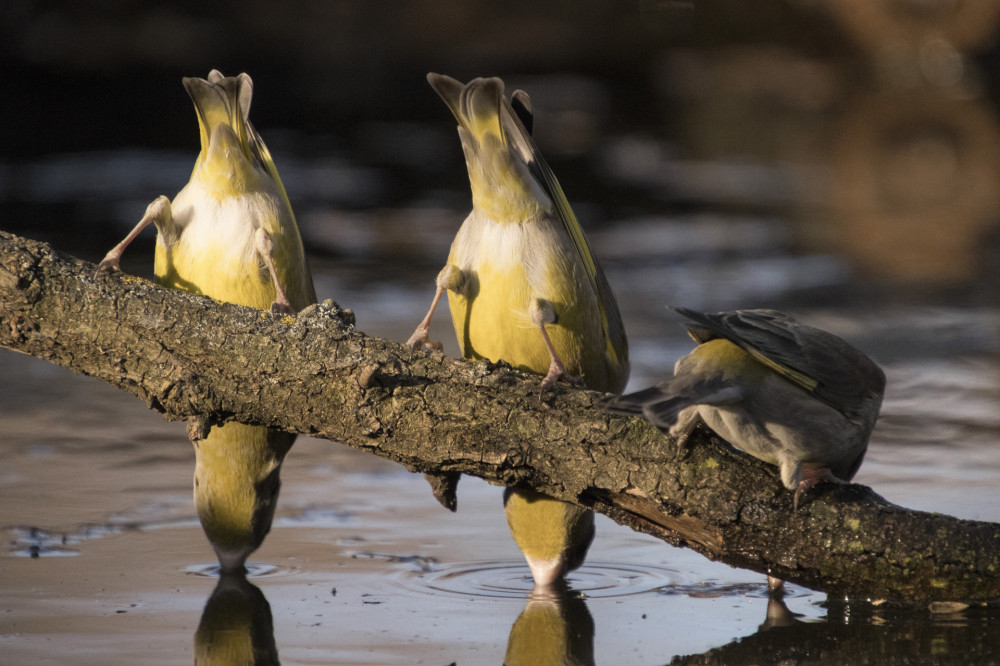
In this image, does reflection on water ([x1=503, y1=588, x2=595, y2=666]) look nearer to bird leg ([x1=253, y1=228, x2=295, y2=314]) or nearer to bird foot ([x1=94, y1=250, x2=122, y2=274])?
bird leg ([x1=253, y1=228, x2=295, y2=314])

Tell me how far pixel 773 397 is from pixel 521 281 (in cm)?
106

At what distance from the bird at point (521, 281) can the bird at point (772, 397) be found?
0.59m

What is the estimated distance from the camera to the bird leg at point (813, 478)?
421 cm

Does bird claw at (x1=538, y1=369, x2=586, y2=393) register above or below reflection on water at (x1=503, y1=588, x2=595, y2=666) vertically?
above

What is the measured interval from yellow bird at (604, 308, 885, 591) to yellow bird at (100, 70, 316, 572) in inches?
63.1

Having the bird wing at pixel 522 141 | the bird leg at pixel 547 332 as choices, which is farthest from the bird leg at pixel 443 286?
the bird wing at pixel 522 141

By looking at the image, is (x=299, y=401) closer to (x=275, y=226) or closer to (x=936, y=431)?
(x=275, y=226)

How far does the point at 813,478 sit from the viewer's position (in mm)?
4262

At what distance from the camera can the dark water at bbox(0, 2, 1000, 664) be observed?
4.49m

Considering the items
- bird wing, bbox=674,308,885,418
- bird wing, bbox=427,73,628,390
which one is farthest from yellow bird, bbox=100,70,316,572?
bird wing, bbox=674,308,885,418

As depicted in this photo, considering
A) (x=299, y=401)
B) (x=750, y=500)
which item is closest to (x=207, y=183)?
(x=299, y=401)

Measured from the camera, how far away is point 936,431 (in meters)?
6.85

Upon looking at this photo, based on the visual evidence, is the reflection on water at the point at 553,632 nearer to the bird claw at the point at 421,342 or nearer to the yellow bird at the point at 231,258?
the bird claw at the point at 421,342

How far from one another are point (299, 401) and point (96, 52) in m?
21.2
